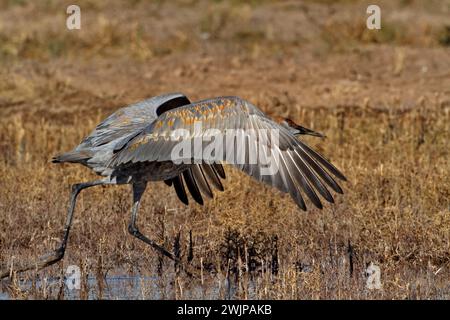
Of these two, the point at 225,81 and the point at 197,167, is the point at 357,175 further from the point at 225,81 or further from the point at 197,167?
the point at 225,81

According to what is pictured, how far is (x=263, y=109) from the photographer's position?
13406 millimetres

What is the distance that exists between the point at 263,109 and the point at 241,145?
656 centimetres

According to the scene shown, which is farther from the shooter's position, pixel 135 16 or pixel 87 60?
pixel 135 16

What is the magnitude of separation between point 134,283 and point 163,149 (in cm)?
100

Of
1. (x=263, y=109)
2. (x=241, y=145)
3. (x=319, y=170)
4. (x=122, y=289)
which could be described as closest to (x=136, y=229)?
(x=122, y=289)

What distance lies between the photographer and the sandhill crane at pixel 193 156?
675 cm

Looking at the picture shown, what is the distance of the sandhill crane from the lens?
675cm

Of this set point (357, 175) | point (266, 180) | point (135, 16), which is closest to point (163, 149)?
point (266, 180)

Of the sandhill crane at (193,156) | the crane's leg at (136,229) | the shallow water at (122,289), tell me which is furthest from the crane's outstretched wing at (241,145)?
the shallow water at (122,289)

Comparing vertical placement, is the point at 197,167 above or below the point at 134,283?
above

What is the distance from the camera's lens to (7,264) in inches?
310
